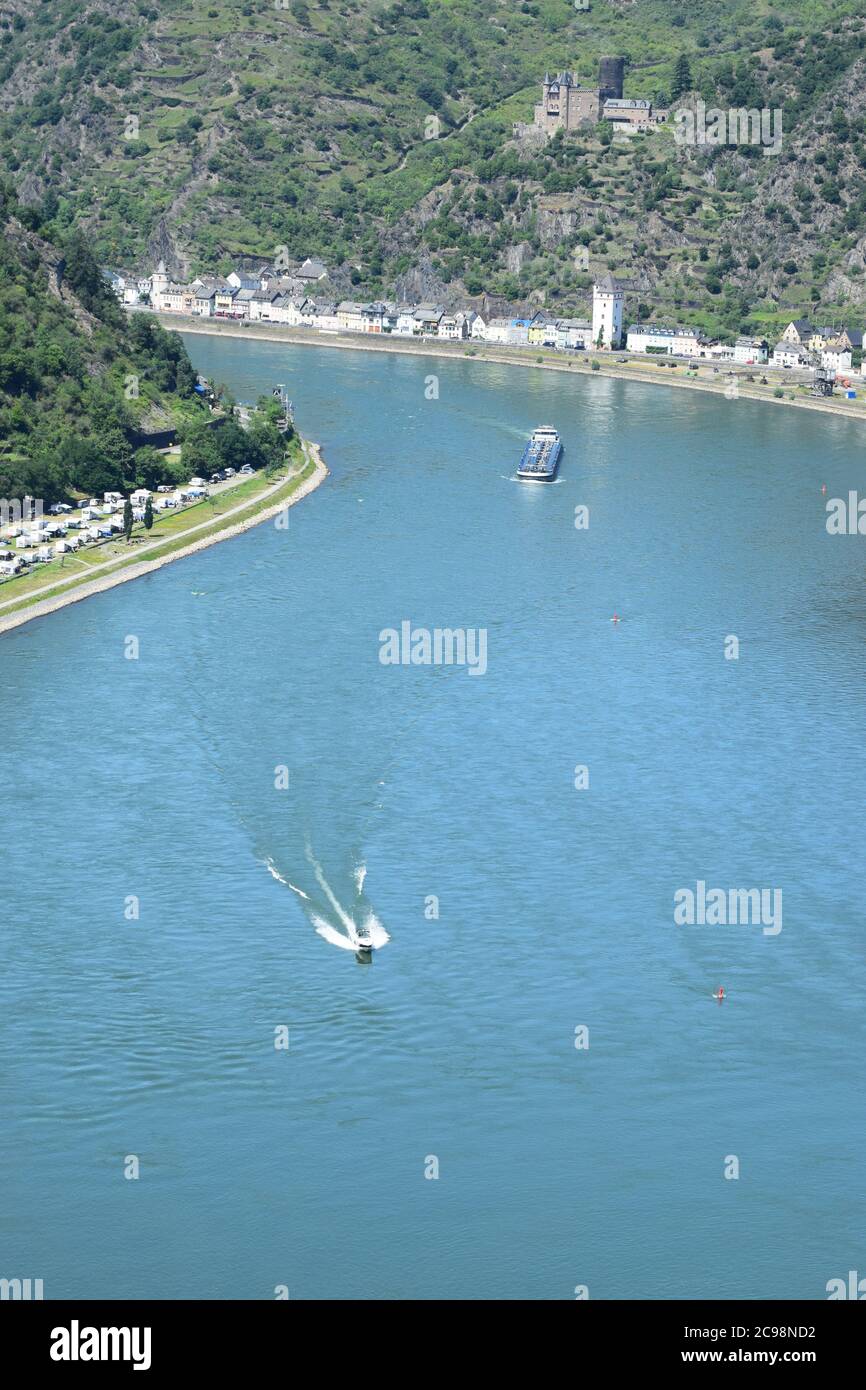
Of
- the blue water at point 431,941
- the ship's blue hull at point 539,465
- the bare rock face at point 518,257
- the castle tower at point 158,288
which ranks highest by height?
the bare rock face at point 518,257

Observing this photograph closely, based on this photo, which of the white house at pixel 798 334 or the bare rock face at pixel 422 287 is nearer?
the white house at pixel 798 334

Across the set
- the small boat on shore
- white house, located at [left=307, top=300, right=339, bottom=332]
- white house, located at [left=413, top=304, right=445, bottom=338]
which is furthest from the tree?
the small boat on shore

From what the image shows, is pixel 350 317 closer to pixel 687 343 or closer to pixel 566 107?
pixel 687 343

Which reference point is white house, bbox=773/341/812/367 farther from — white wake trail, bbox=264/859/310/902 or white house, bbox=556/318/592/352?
white wake trail, bbox=264/859/310/902

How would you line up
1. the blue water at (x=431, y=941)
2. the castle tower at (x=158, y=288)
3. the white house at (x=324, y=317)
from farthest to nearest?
the castle tower at (x=158, y=288) → the white house at (x=324, y=317) → the blue water at (x=431, y=941)

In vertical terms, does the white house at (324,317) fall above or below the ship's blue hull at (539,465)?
above

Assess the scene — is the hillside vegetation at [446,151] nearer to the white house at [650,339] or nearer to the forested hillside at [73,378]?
the white house at [650,339]

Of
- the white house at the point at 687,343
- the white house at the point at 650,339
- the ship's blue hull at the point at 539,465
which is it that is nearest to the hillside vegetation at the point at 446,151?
the white house at the point at 650,339
